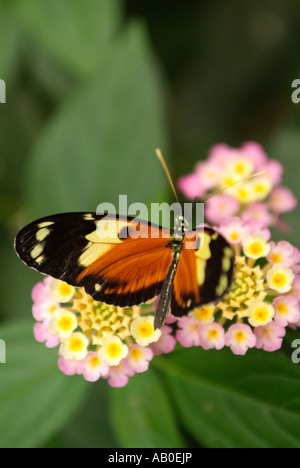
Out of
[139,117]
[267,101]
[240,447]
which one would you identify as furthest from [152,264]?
[267,101]

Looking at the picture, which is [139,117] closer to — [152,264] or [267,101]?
[152,264]

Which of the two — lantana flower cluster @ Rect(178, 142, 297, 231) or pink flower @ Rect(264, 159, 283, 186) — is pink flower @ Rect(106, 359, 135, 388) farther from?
pink flower @ Rect(264, 159, 283, 186)

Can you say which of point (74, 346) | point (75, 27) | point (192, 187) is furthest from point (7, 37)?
point (74, 346)

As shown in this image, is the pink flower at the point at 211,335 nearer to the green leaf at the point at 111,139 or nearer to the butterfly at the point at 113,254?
the butterfly at the point at 113,254

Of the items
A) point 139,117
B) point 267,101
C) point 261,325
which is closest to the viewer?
point 261,325
